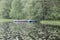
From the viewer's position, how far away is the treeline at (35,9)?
1248 inches

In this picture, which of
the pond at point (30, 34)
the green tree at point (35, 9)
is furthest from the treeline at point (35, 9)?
the pond at point (30, 34)

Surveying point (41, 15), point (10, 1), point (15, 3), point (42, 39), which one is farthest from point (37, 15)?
point (42, 39)

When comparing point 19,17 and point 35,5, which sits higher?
point 35,5

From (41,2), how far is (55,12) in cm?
319

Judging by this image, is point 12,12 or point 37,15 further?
point 12,12

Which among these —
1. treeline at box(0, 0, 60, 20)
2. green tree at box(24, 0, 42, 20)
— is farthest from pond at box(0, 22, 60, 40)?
green tree at box(24, 0, 42, 20)

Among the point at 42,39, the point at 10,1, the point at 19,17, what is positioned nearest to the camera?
the point at 42,39

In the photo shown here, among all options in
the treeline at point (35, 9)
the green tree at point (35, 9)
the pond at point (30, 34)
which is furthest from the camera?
the green tree at point (35, 9)

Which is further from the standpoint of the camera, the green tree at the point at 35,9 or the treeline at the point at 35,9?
the green tree at the point at 35,9

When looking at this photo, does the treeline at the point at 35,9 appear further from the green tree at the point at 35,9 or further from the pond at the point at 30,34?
the pond at the point at 30,34

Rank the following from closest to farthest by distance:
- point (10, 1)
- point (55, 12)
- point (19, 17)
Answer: point (55, 12)
point (19, 17)
point (10, 1)

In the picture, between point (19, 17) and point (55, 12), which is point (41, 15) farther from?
point (19, 17)

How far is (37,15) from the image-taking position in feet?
104

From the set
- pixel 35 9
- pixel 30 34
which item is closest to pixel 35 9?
pixel 35 9
